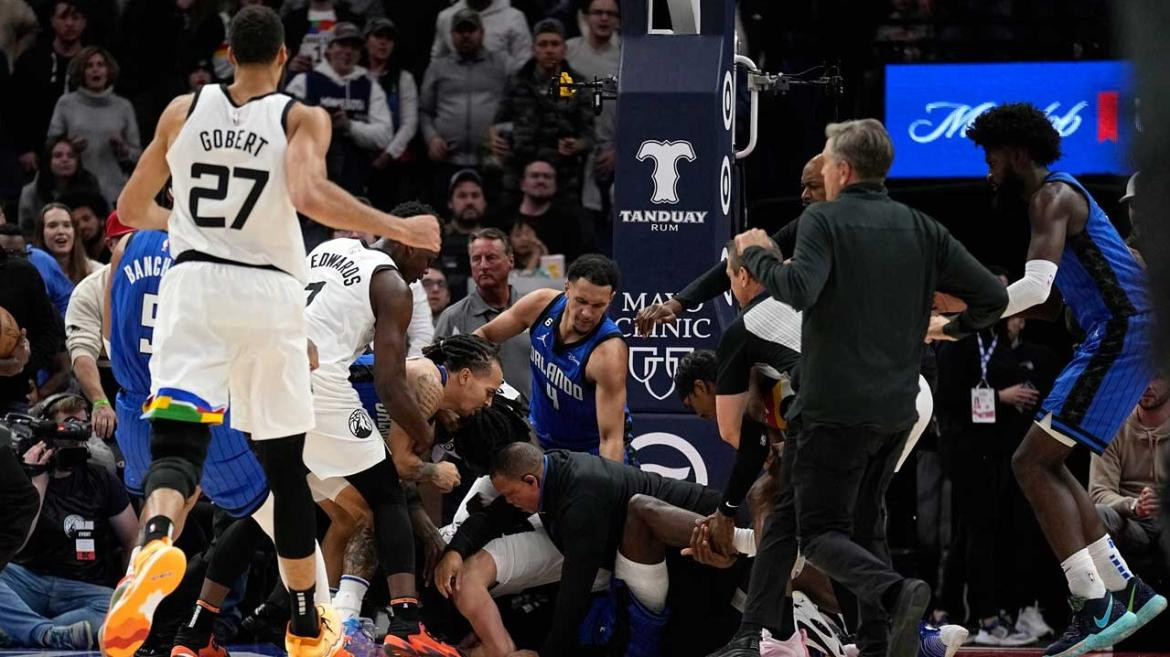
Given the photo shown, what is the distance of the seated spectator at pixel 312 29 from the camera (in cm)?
1189

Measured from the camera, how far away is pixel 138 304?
19.7 ft

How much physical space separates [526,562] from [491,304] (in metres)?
2.55

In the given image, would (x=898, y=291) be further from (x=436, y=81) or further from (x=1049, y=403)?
(x=436, y=81)

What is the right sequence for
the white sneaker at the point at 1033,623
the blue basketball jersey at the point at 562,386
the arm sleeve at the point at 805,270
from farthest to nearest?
the white sneaker at the point at 1033,623 < the blue basketball jersey at the point at 562,386 < the arm sleeve at the point at 805,270

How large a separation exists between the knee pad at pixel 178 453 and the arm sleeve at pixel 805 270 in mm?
1956

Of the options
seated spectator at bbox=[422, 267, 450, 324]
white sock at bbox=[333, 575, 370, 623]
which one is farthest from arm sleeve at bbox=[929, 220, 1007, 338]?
seated spectator at bbox=[422, 267, 450, 324]

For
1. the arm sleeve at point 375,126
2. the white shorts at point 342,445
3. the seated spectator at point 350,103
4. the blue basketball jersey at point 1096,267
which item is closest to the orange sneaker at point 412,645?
the white shorts at point 342,445

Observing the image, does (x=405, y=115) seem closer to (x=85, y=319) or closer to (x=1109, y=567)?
(x=85, y=319)

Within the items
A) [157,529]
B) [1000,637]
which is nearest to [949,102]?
[1000,637]

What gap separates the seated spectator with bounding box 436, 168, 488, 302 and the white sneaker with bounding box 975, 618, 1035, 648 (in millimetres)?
4348

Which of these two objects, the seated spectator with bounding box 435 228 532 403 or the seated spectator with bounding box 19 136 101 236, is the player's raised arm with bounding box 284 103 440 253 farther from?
the seated spectator with bounding box 19 136 101 236

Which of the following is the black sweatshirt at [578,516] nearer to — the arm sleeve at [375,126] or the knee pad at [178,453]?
the knee pad at [178,453]

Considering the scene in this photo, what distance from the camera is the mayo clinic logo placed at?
301 inches

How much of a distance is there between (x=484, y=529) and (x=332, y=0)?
23.2 ft
